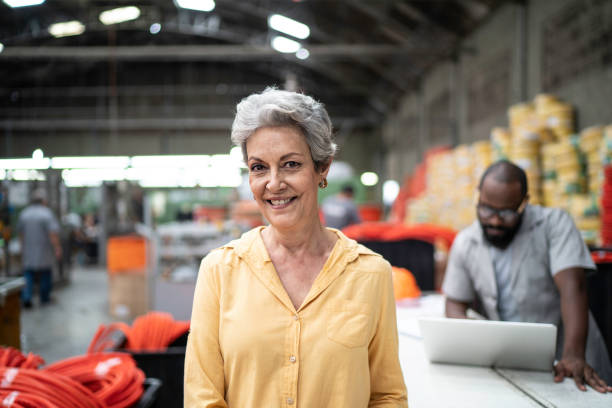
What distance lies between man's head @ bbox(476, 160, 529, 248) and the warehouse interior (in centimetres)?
69

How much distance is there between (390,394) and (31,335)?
610cm

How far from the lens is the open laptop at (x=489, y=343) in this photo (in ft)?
5.98

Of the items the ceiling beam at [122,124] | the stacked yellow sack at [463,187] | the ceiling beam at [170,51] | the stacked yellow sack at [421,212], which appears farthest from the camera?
the ceiling beam at [122,124]

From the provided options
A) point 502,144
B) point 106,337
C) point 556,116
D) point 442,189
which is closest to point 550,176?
point 556,116

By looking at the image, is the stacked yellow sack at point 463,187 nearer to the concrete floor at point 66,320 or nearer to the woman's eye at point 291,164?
the concrete floor at point 66,320

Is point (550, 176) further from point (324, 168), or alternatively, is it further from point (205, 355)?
point (205, 355)

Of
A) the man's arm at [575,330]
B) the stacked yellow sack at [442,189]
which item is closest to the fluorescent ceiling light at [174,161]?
the stacked yellow sack at [442,189]

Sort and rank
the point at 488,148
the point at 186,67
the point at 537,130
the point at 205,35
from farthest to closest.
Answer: the point at 186,67 < the point at 205,35 < the point at 488,148 < the point at 537,130

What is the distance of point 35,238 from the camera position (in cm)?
789

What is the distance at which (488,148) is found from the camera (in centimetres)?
774

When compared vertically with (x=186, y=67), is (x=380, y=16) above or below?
below

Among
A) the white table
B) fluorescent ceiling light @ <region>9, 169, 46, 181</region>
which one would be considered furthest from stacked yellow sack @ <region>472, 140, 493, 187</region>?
fluorescent ceiling light @ <region>9, 169, 46, 181</region>

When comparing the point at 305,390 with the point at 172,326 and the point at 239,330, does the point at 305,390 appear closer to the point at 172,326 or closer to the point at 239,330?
the point at 239,330

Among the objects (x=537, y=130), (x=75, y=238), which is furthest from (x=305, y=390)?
(x=75, y=238)
